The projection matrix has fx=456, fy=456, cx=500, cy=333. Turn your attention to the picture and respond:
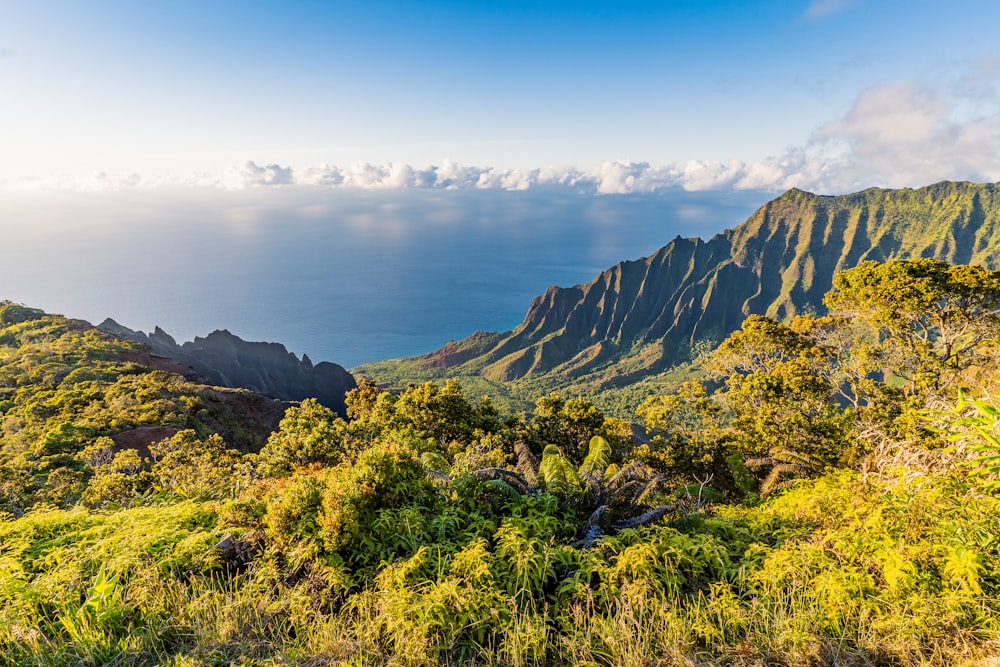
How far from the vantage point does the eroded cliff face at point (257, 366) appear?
209 feet

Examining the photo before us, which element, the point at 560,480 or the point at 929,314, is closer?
the point at 560,480

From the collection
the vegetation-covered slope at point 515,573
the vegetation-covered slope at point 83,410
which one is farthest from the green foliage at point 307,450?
the vegetation-covered slope at point 83,410

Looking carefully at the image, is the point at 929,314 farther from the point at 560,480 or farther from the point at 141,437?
the point at 141,437

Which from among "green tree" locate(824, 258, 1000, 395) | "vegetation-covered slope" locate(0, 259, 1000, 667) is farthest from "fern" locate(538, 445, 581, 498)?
"green tree" locate(824, 258, 1000, 395)

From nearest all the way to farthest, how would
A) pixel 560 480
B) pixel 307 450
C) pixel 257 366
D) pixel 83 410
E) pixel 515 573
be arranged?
pixel 515 573, pixel 560 480, pixel 307 450, pixel 83 410, pixel 257 366

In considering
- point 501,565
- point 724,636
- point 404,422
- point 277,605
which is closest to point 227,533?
point 277,605

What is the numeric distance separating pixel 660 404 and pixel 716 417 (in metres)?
2.60

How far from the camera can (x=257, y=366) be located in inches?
2825

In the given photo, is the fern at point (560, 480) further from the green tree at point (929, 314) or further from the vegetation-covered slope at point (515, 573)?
the green tree at point (929, 314)

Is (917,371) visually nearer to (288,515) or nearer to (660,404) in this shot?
(660,404)

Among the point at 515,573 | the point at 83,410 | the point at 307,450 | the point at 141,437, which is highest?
the point at 515,573

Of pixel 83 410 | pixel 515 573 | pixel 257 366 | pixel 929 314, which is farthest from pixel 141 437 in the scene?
pixel 257 366

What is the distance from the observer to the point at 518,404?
114 meters

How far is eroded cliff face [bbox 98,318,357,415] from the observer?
6362 centimetres
